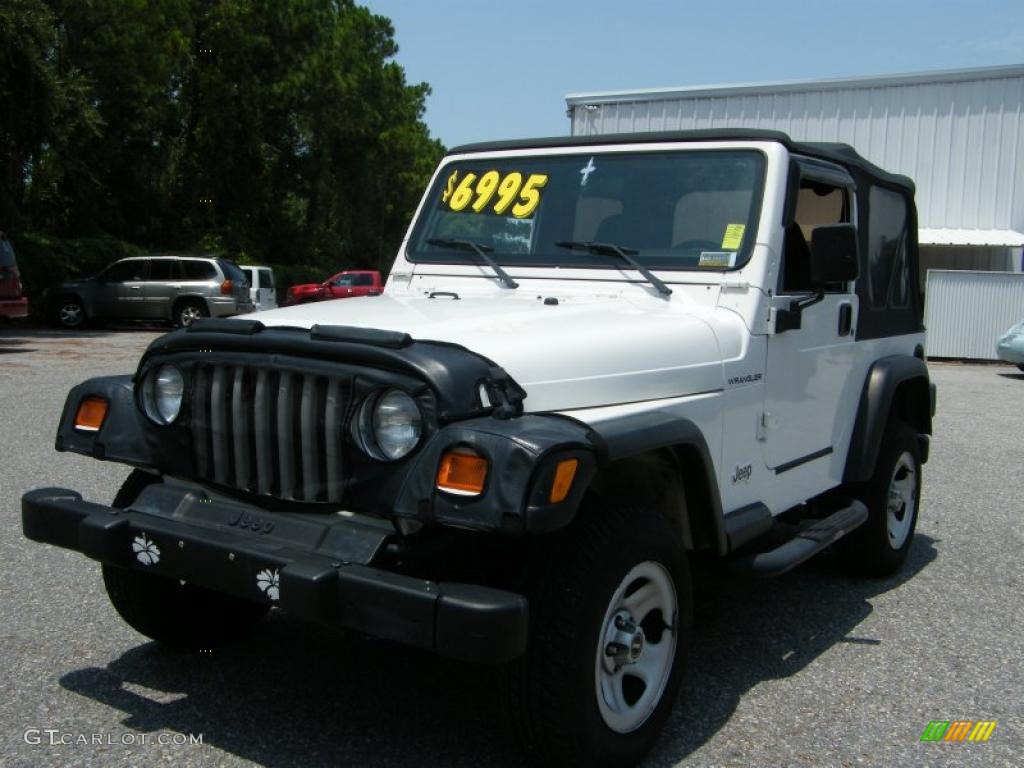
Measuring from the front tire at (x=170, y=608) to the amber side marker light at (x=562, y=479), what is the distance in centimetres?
167

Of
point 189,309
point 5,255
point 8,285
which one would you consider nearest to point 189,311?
point 189,309

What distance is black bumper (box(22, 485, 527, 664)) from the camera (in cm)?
263

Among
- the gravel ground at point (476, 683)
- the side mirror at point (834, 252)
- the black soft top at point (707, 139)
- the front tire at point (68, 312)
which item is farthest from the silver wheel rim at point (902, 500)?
the front tire at point (68, 312)

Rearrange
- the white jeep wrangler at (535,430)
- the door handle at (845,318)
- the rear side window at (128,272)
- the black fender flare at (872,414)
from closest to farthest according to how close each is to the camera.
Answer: the white jeep wrangler at (535,430) < the door handle at (845,318) < the black fender flare at (872,414) < the rear side window at (128,272)

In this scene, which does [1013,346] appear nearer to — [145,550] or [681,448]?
[681,448]

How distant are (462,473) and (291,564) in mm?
529

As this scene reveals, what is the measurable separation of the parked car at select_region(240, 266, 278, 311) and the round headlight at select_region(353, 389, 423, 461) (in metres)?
22.3

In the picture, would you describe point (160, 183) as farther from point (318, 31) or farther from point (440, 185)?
point (440, 185)

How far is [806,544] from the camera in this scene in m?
4.12

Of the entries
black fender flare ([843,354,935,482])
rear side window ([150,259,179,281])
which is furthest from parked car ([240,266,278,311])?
black fender flare ([843,354,935,482])

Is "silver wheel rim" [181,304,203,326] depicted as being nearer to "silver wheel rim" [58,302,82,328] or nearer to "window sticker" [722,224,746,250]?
"silver wheel rim" [58,302,82,328]

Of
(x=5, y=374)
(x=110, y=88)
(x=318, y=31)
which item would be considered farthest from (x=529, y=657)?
(x=318, y=31)

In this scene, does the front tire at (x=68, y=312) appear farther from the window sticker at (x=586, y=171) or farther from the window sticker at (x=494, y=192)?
the window sticker at (x=586, y=171)

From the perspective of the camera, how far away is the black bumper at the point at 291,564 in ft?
8.64
